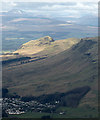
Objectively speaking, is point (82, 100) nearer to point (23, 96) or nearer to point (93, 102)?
point (93, 102)

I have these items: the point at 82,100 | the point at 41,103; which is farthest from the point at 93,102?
the point at 41,103

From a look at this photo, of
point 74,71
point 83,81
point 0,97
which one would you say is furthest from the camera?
point 74,71

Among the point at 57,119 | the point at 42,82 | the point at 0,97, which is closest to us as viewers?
the point at 57,119

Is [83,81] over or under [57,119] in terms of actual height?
over

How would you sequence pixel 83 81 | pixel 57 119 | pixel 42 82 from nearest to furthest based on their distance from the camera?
1. pixel 57 119
2. pixel 83 81
3. pixel 42 82

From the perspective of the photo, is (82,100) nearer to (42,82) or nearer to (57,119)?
(57,119)

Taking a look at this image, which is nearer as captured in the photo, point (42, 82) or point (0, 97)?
point (0, 97)

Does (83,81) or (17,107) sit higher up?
(83,81)

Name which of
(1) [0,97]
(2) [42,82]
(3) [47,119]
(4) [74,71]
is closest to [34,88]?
(2) [42,82]

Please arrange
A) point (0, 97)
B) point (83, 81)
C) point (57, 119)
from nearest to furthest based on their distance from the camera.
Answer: point (57, 119) → point (0, 97) → point (83, 81)

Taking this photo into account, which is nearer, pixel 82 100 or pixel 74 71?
pixel 82 100
